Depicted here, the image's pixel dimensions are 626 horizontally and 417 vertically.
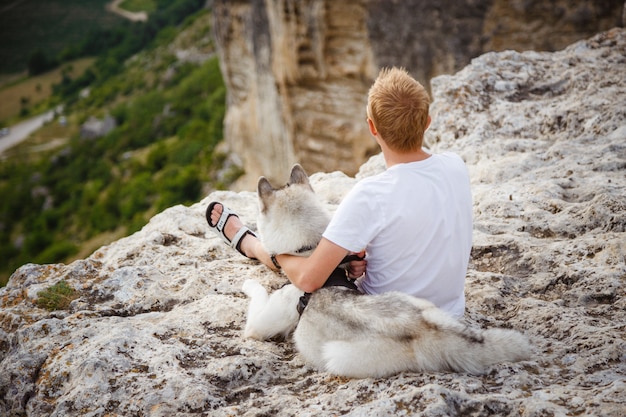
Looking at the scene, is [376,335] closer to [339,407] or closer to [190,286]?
[339,407]

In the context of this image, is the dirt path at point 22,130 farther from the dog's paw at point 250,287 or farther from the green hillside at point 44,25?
the dog's paw at point 250,287

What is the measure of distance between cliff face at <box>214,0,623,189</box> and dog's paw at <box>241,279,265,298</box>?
26.5ft

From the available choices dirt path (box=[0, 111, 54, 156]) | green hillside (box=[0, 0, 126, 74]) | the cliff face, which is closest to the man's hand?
the cliff face

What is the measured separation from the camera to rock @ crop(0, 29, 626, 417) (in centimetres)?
214

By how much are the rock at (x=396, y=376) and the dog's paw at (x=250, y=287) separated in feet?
0.27

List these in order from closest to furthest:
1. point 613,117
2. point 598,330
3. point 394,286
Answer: point 598,330, point 394,286, point 613,117

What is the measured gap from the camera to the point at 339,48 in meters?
11.6

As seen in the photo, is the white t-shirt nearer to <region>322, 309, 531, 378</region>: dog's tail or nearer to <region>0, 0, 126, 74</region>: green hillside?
<region>322, 309, 531, 378</region>: dog's tail

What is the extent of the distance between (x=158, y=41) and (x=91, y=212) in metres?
25.0

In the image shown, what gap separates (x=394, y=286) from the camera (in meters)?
2.54

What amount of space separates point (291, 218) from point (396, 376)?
96cm

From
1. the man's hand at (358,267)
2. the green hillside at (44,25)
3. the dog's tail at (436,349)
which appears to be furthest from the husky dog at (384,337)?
the green hillside at (44,25)

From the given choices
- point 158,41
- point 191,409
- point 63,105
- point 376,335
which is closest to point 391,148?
point 376,335

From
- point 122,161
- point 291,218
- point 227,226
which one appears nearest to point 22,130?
point 122,161
